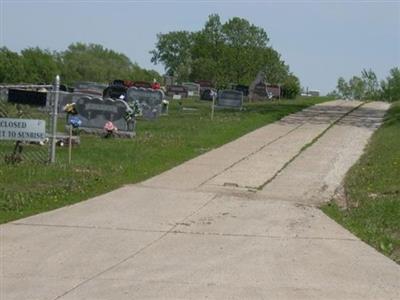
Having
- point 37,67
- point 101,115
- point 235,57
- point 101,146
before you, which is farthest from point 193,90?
point 101,146

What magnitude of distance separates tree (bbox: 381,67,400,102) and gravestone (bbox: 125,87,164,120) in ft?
139

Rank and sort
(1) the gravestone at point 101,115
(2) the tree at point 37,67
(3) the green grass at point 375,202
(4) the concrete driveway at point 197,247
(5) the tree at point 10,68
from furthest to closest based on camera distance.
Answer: (2) the tree at point 37,67 < (5) the tree at point 10,68 < (1) the gravestone at point 101,115 < (3) the green grass at point 375,202 < (4) the concrete driveway at point 197,247

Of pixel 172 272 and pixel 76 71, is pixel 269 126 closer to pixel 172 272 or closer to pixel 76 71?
pixel 172 272

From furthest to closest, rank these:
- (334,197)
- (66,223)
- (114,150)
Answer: (114,150) → (334,197) → (66,223)

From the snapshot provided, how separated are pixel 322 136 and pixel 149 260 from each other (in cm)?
1608

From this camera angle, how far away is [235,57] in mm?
62031

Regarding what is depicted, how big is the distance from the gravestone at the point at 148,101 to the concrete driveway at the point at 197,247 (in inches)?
567

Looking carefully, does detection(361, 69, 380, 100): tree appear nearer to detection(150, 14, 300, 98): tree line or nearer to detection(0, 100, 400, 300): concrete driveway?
detection(150, 14, 300, 98): tree line

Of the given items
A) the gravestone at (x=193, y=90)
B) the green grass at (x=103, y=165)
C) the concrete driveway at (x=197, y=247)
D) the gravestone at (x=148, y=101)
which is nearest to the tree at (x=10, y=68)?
the gravestone at (x=193, y=90)

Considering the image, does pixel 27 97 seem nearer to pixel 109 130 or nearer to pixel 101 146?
pixel 101 146

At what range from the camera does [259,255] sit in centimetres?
761

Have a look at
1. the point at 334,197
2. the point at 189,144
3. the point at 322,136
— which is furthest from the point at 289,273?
the point at 322,136

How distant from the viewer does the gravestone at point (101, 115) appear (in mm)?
20344

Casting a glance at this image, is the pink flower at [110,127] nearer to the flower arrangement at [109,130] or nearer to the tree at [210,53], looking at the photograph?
the flower arrangement at [109,130]
